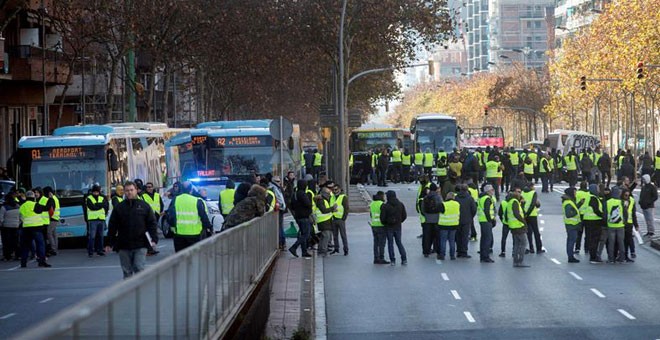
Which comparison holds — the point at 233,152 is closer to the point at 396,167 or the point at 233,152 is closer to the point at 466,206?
the point at 466,206

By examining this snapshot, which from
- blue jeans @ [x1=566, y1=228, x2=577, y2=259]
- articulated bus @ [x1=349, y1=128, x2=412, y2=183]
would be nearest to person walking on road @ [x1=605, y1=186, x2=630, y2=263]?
blue jeans @ [x1=566, y1=228, x2=577, y2=259]

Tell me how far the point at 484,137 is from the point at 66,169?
242 ft

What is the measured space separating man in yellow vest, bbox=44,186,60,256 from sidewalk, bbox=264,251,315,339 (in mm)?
5080

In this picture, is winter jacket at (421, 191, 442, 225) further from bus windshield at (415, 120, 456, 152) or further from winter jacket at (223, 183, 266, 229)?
bus windshield at (415, 120, 456, 152)

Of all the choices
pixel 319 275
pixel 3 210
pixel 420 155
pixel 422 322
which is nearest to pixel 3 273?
pixel 3 210

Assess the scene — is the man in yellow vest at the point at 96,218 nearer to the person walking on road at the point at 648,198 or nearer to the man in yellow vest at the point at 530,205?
the man in yellow vest at the point at 530,205

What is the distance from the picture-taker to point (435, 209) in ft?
91.5

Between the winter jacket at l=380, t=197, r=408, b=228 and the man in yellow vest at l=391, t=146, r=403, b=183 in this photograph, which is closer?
the winter jacket at l=380, t=197, r=408, b=228

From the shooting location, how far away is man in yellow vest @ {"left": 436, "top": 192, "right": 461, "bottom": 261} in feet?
90.2

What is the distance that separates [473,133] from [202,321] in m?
97.3

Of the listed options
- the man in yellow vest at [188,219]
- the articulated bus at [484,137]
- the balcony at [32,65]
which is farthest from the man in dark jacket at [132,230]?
the articulated bus at [484,137]

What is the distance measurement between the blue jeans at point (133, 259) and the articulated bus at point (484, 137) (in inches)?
3392

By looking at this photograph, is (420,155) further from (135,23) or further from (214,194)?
(214,194)

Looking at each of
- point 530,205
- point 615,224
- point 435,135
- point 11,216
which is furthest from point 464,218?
point 435,135
